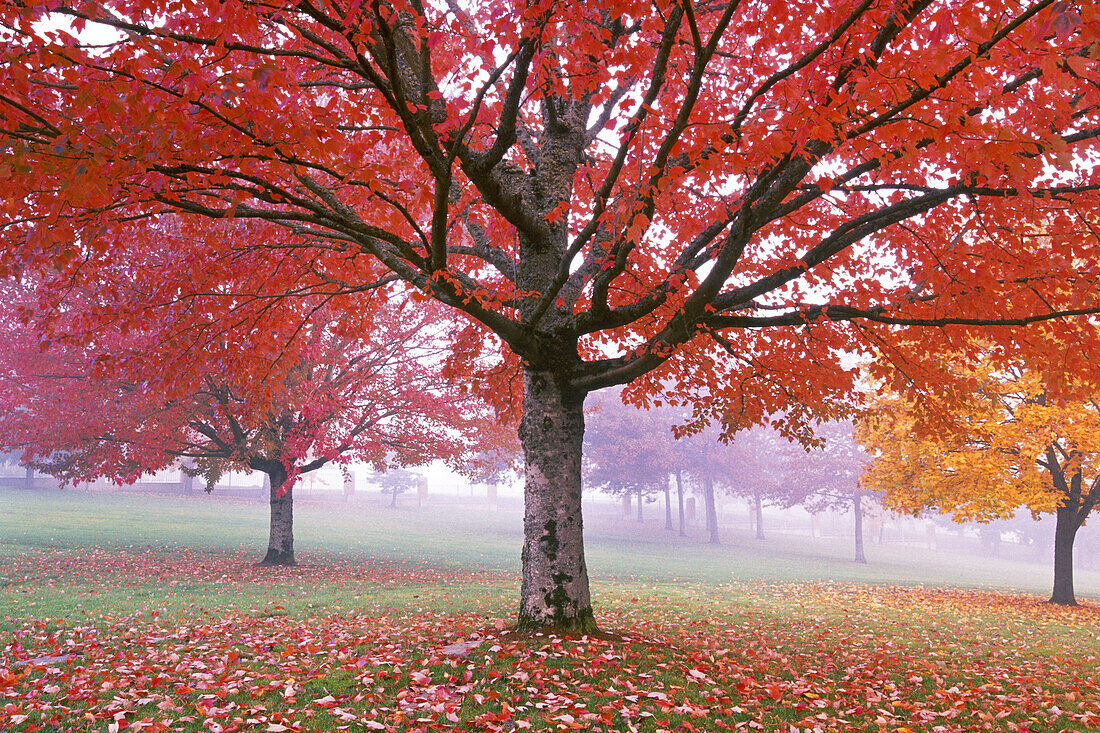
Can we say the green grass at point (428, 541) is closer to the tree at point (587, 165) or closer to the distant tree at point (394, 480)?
the distant tree at point (394, 480)

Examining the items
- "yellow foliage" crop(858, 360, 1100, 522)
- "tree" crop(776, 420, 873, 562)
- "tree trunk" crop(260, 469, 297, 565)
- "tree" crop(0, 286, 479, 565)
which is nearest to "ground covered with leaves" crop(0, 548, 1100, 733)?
"tree" crop(0, 286, 479, 565)

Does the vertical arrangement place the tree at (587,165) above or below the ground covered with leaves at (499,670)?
above

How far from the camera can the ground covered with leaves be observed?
4.45 m

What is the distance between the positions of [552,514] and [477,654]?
5.57 feet

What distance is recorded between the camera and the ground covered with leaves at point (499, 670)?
445 centimetres

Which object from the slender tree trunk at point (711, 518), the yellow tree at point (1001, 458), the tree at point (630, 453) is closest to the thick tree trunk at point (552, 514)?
the yellow tree at point (1001, 458)

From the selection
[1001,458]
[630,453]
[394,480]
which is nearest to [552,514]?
[1001,458]

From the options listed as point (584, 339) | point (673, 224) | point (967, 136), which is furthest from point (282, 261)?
point (967, 136)

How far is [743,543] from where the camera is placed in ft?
129

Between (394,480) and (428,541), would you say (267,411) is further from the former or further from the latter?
(394,480)

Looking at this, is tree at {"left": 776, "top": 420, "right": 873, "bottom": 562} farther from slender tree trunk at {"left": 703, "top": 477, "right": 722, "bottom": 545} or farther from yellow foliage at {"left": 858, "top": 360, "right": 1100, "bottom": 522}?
yellow foliage at {"left": 858, "top": 360, "right": 1100, "bottom": 522}

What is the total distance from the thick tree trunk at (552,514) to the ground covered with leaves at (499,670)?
41 cm

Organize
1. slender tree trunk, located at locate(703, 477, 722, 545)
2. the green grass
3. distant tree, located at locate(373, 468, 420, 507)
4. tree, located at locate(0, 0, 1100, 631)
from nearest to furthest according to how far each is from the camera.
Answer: tree, located at locate(0, 0, 1100, 631), the green grass, slender tree trunk, located at locate(703, 477, 722, 545), distant tree, located at locate(373, 468, 420, 507)

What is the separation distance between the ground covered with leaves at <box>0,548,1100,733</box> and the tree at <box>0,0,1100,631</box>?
1.60 meters
